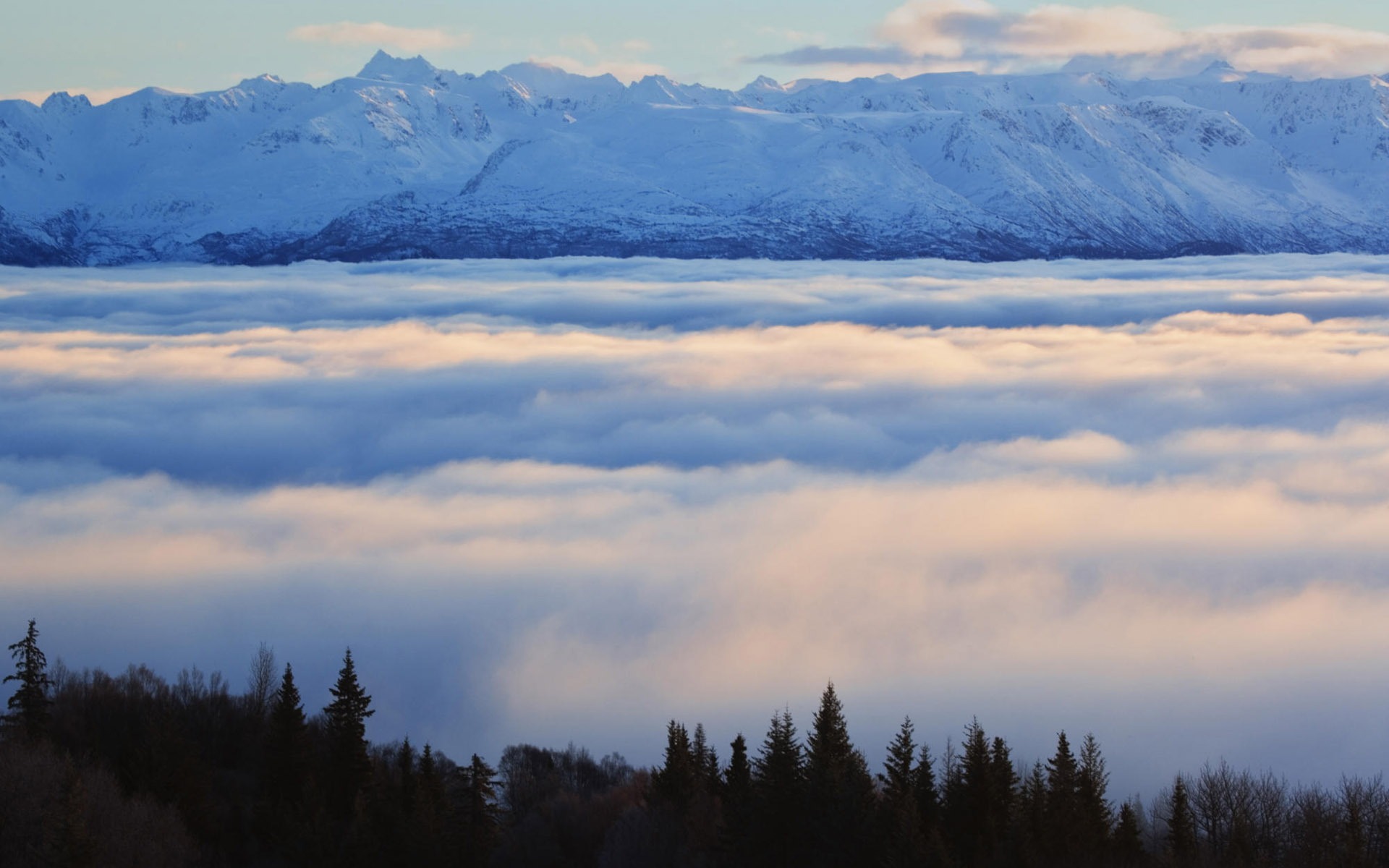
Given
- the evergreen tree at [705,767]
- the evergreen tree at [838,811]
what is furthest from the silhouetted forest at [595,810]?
the evergreen tree at [705,767]

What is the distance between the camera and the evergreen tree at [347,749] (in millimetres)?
70250

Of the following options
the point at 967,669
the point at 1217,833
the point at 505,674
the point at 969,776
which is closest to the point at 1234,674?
the point at 967,669

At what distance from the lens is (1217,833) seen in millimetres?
71125

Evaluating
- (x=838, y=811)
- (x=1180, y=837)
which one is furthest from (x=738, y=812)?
(x=1180, y=837)

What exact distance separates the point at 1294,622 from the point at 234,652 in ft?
458

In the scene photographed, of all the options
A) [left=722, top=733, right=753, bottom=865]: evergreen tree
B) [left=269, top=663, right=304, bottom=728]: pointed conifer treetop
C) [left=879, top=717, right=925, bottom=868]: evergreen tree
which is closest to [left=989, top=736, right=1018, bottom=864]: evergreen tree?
[left=879, top=717, right=925, bottom=868]: evergreen tree

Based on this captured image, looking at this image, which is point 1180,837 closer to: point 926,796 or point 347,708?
point 926,796

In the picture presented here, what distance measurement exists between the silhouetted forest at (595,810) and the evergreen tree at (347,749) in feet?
0.38

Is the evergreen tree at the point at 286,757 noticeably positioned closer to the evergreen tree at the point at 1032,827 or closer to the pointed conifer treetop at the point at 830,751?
the pointed conifer treetop at the point at 830,751

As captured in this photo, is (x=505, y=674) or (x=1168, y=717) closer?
(x=1168, y=717)

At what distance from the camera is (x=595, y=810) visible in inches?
2793

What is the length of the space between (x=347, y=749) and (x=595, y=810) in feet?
41.6

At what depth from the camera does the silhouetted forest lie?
56.0 metres

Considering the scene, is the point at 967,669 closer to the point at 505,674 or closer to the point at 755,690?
the point at 755,690
